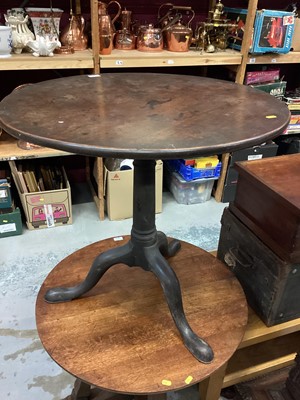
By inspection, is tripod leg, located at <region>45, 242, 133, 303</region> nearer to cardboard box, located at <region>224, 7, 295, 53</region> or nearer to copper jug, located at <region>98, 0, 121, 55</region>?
copper jug, located at <region>98, 0, 121, 55</region>

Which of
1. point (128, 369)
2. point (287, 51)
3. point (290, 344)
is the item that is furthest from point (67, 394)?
point (287, 51)

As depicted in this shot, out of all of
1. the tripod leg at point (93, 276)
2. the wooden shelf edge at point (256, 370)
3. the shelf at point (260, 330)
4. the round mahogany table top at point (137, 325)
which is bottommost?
the wooden shelf edge at point (256, 370)

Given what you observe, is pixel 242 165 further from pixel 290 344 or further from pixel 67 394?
pixel 67 394

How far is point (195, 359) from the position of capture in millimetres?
989

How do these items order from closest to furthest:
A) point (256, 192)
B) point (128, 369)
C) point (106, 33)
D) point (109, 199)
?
point (128, 369), point (256, 192), point (106, 33), point (109, 199)

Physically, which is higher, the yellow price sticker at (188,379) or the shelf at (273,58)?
the shelf at (273,58)

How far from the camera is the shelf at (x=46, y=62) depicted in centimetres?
185

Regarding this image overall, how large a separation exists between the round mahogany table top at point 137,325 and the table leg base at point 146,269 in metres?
0.04

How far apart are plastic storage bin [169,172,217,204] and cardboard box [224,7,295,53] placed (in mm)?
936

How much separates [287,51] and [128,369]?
2.18 meters

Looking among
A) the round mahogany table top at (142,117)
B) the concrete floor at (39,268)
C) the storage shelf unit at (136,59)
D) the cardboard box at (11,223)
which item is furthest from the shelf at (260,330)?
the cardboard box at (11,223)

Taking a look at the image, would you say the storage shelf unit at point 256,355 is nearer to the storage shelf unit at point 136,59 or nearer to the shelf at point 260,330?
the shelf at point 260,330

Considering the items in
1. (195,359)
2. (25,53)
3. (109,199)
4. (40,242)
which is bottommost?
(40,242)

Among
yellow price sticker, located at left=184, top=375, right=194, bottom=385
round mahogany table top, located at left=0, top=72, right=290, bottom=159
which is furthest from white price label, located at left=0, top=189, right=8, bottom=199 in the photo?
yellow price sticker, located at left=184, top=375, right=194, bottom=385
